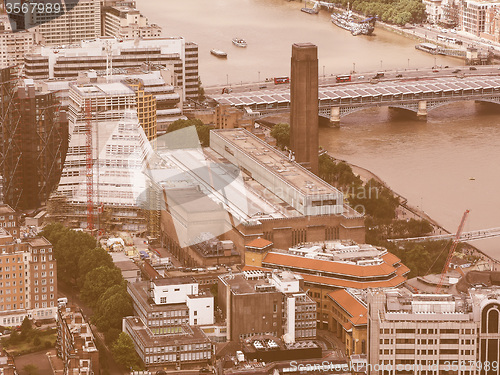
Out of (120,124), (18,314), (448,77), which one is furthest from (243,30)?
(18,314)

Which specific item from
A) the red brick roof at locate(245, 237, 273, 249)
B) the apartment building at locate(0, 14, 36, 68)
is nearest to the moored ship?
the apartment building at locate(0, 14, 36, 68)

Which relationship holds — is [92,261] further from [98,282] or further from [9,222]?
[9,222]

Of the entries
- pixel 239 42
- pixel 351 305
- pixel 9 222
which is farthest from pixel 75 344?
pixel 239 42

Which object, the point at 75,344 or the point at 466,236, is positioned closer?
the point at 75,344

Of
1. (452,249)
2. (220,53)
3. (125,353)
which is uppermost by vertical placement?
(125,353)

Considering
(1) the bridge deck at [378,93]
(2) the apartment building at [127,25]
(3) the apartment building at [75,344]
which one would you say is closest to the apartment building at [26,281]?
(3) the apartment building at [75,344]

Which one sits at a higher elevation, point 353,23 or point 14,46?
point 14,46

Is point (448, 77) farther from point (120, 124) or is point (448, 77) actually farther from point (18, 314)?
point (18, 314)
